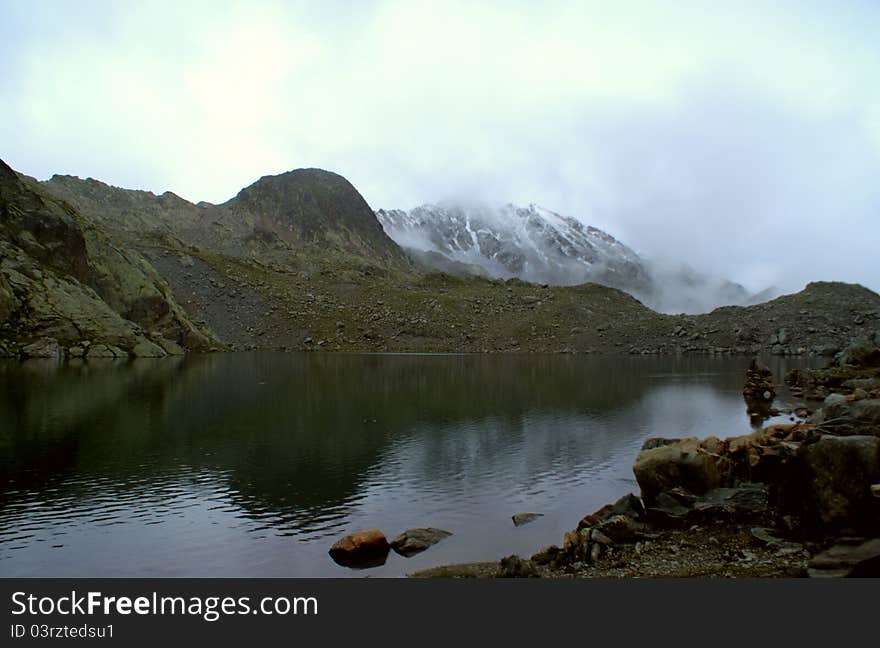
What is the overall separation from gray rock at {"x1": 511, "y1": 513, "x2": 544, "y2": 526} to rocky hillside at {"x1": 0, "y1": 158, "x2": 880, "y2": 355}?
3622 inches

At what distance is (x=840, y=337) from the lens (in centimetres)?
13312

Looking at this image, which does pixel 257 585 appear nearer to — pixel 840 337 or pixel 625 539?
pixel 625 539

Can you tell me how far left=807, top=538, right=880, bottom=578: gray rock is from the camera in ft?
41.6

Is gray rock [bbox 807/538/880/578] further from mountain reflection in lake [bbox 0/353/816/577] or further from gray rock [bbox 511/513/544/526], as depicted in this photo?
gray rock [bbox 511/513/544/526]

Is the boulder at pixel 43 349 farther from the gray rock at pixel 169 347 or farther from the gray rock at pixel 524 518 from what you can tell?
the gray rock at pixel 524 518

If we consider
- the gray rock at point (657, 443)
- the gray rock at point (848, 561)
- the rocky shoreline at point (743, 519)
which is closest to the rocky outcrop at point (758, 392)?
the gray rock at point (657, 443)

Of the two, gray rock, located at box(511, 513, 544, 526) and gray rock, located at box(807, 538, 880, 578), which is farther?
gray rock, located at box(511, 513, 544, 526)

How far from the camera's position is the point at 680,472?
2255 centimetres

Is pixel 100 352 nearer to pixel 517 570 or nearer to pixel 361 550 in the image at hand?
pixel 361 550

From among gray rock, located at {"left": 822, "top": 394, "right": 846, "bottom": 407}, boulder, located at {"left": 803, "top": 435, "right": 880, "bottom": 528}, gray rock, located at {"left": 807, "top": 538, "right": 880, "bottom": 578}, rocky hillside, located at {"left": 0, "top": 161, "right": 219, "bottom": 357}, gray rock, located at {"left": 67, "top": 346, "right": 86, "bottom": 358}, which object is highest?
rocky hillside, located at {"left": 0, "top": 161, "right": 219, "bottom": 357}

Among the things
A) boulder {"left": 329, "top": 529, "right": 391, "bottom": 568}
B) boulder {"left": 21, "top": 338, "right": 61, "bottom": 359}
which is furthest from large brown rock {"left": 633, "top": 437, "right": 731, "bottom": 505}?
boulder {"left": 21, "top": 338, "right": 61, "bottom": 359}

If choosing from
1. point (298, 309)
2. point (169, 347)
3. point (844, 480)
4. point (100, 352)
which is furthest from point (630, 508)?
point (298, 309)

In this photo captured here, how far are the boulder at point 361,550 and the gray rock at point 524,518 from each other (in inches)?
207

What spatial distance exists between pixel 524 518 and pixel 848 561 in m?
10.5
